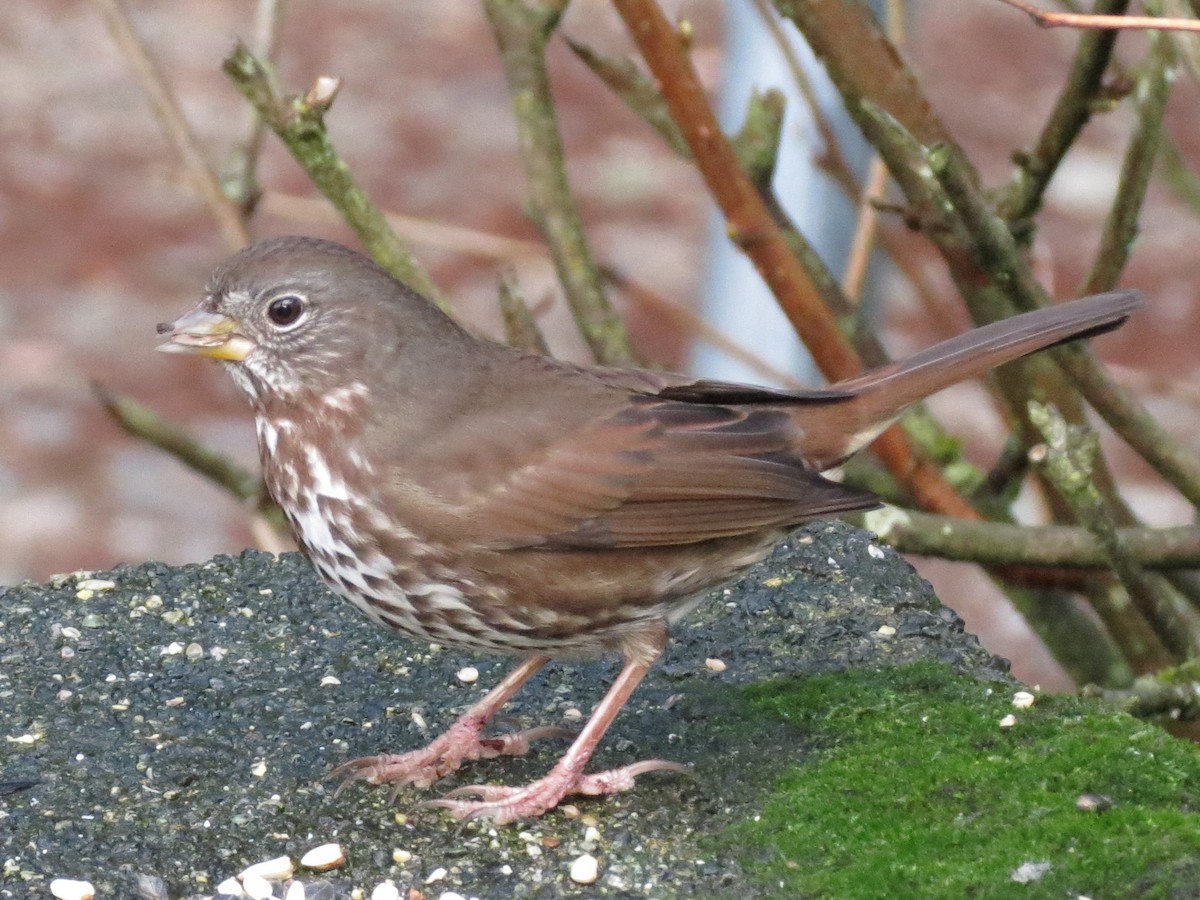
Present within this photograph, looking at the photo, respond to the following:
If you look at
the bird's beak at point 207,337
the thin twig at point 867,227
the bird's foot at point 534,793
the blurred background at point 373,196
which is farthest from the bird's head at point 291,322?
the blurred background at point 373,196

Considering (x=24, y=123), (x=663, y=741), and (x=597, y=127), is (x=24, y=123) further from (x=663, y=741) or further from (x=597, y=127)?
(x=663, y=741)

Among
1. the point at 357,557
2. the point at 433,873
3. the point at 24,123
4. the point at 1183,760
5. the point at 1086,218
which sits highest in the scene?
the point at 24,123

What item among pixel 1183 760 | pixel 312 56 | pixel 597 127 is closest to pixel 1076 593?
pixel 1183 760

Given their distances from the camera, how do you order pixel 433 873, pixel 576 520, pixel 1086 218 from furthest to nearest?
pixel 1086 218, pixel 576 520, pixel 433 873

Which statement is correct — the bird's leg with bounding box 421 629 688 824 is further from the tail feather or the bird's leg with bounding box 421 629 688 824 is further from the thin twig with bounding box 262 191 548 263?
the thin twig with bounding box 262 191 548 263

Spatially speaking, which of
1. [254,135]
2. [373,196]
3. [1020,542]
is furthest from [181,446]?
[373,196]

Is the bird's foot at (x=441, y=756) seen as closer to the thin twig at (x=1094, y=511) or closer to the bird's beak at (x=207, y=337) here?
the bird's beak at (x=207, y=337)
